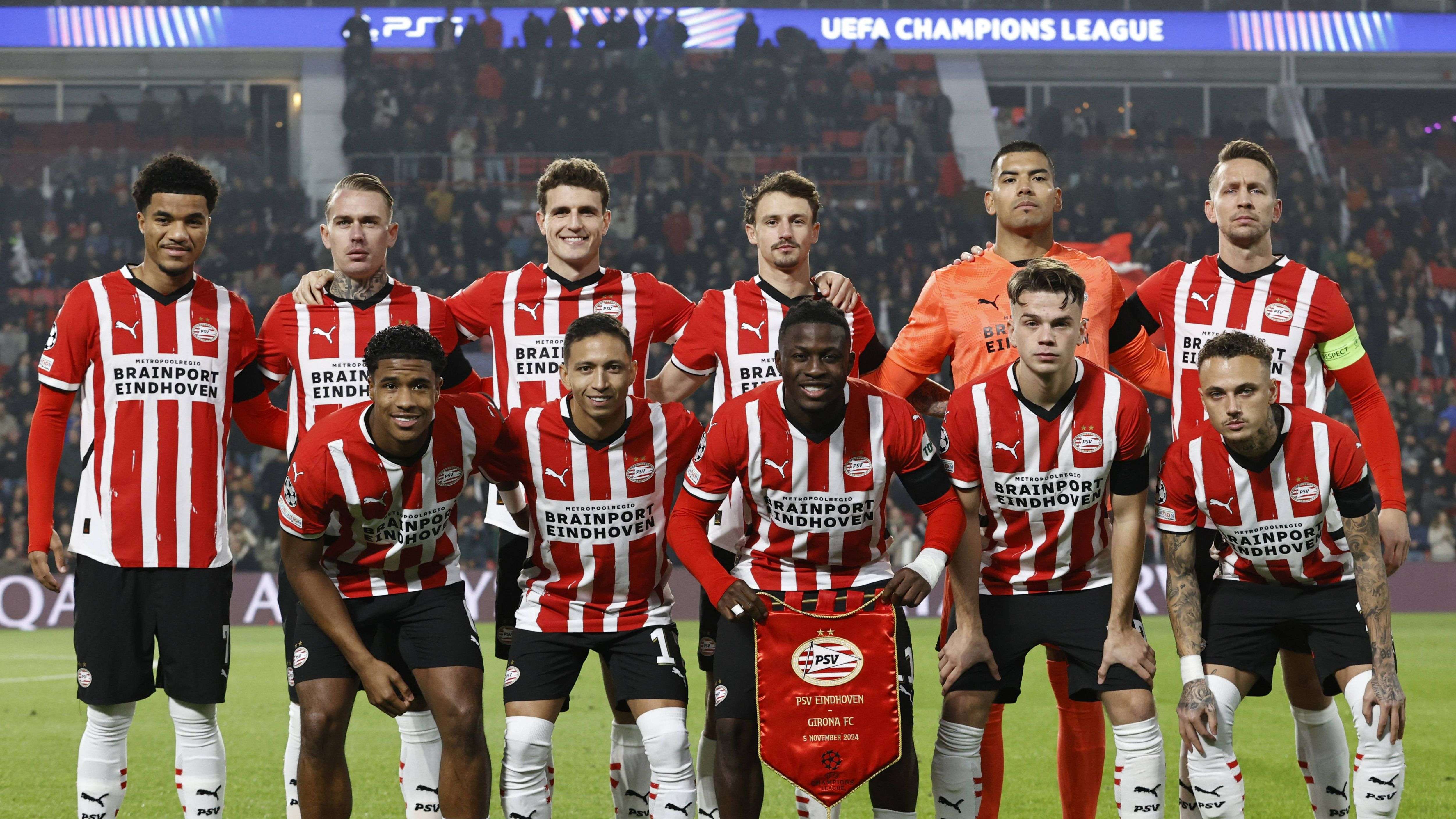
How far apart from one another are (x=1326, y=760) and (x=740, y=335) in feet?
8.00

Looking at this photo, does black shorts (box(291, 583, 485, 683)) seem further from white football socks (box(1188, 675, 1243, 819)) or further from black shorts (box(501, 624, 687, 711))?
white football socks (box(1188, 675, 1243, 819))

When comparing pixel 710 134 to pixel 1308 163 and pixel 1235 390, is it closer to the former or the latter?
pixel 1308 163

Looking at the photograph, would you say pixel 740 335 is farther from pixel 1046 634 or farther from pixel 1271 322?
pixel 1271 322

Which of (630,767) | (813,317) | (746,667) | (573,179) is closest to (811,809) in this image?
(746,667)

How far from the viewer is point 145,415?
170 inches

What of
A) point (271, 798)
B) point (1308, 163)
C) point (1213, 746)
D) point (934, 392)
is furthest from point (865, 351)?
point (1308, 163)

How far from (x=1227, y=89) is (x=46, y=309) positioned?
20.1m

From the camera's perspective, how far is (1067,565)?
163 inches

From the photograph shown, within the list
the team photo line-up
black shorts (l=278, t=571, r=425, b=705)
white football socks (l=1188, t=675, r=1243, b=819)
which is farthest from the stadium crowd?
white football socks (l=1188, t=675, r=1243, b=819)

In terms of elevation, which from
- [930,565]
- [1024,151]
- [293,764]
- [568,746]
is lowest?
[568,746]

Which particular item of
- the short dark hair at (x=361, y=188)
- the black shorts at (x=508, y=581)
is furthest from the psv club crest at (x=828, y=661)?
the short dark hair at (x=361, y=188)

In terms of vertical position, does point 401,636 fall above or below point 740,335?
below

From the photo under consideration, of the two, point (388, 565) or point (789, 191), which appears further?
point (789, 191)

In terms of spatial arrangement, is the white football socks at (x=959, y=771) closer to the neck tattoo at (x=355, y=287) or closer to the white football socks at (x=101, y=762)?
the neck tattoo at (x=355, y=287)
